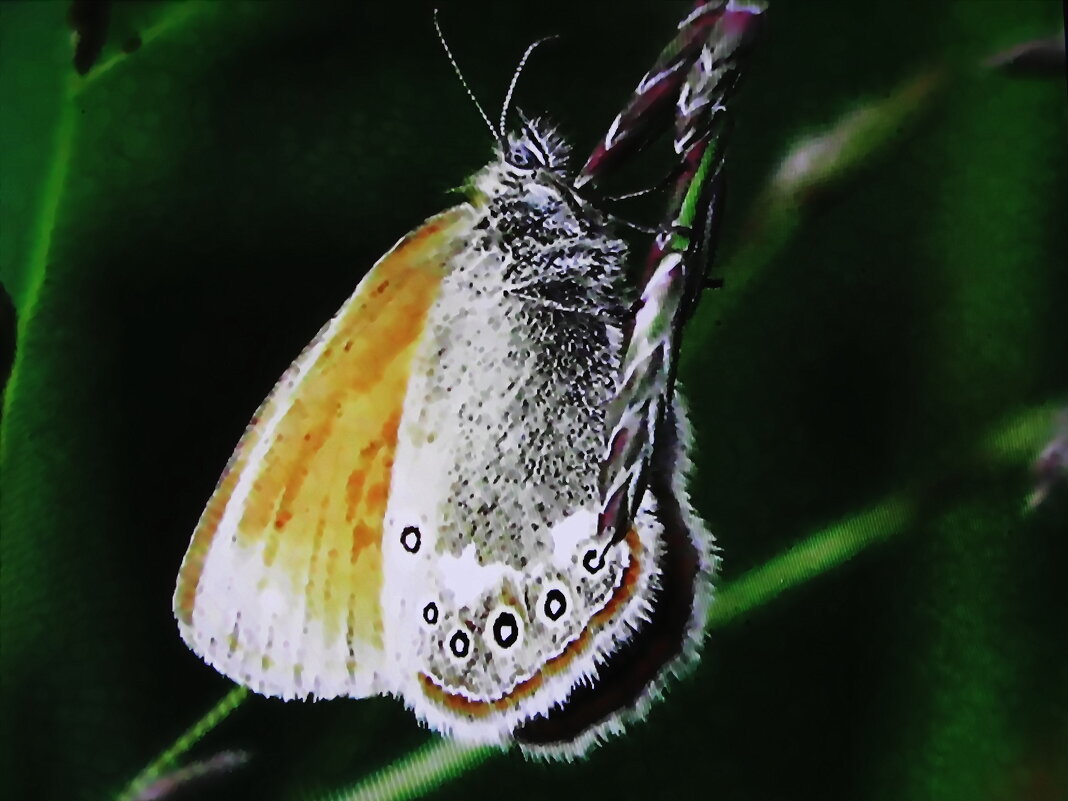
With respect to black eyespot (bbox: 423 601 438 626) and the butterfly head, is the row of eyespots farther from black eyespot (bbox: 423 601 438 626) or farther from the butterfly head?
the butterfly head

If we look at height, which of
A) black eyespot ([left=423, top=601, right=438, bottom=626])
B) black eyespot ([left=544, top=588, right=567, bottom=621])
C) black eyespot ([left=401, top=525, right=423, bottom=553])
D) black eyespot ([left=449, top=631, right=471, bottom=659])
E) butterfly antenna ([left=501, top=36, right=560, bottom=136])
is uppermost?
butterfly antenna ([left=501, top=36, right=560, bottom=136])

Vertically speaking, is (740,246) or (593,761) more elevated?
(740,246)

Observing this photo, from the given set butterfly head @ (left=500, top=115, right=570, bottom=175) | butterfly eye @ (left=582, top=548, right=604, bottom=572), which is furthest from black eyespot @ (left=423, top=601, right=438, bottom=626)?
butterfly head @ (left=500, top=115, right=570, bottom=175)

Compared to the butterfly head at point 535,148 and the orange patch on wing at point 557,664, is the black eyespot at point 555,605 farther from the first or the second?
the butterfly head at point 535,148

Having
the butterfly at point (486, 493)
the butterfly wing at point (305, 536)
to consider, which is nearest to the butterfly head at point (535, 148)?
the butterfly at point (486, 493)

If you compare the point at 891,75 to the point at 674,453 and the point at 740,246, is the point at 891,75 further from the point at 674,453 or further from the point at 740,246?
the point at 674,453

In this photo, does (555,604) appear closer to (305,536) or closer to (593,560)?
(593,560)

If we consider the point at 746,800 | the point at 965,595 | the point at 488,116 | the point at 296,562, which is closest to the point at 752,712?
the point at 746,800
